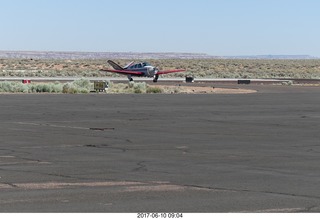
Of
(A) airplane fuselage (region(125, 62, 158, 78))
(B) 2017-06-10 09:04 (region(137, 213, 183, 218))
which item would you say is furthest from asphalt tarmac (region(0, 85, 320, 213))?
(A) airplane fuselage (region(125, 62, 158, 78))

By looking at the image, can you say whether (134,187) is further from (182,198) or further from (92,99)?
(92,99)

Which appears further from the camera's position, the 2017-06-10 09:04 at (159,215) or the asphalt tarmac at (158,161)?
the asphalt tarmac at (158,161)

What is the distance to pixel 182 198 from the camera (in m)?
14.2

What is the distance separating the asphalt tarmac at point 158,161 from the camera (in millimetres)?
13867

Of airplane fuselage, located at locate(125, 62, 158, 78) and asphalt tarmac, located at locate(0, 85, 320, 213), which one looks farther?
airplane fuselage, located at locate(125, 62, 158, 78)

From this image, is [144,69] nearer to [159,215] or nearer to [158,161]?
[158,161]

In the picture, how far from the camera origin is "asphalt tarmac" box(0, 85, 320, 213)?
13.9 metres

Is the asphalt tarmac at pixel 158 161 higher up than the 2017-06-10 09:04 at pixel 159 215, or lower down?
lower down

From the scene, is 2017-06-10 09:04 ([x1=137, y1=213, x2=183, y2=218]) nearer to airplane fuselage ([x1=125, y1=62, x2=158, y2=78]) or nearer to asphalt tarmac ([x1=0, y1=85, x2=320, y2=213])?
asphalt tarmac ([x1=0, y1=85, x2=320, y2=213])

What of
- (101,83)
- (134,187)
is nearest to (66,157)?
(134,187)

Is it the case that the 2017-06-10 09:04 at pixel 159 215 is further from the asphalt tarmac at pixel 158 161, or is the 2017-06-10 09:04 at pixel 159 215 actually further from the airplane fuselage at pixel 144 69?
the airplane fuselage at pixel 144 69

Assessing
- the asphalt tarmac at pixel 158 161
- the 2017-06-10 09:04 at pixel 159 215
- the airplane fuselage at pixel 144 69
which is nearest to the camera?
the 2017-06-10 09:04 at pixel 159 215

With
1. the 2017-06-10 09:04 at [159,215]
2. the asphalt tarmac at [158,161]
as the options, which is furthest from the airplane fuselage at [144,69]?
the 2017-06-10 09:04 at [159,215]

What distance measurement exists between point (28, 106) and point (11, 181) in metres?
26.7
